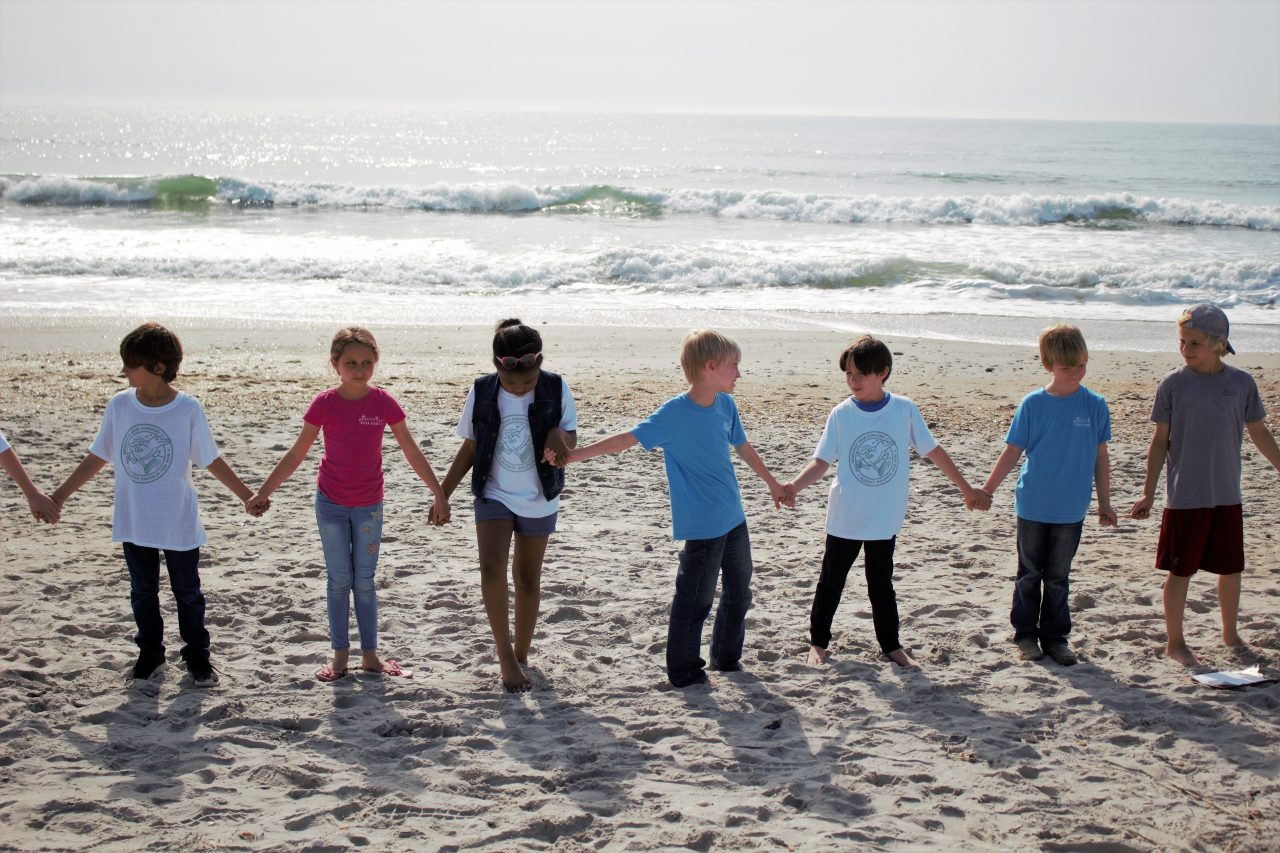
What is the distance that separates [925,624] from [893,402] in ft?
4.19

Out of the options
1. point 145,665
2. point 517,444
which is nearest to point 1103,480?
point 517,444

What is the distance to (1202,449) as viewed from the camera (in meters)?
4.65

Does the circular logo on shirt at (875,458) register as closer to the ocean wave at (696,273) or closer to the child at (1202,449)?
the child at (1202,449)

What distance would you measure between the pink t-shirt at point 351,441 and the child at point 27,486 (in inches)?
44.0

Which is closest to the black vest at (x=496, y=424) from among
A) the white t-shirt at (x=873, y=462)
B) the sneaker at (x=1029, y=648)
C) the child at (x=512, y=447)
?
the child at (x=512, y=447)

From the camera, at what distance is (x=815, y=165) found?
53125 millimetres

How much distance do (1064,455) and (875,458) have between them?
83 centimetres

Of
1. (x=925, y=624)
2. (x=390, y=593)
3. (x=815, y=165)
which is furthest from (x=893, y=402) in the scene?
(x=815, y=165)

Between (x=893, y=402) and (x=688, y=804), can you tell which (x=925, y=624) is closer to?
(x=893, y=402)

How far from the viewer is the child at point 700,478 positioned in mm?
4398

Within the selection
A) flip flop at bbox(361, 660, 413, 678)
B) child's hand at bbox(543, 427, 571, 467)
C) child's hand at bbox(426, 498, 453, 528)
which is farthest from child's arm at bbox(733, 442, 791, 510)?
flip flop at bbox(361, 660, 413, 678)

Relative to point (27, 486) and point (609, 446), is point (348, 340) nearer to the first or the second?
point (609, 446)

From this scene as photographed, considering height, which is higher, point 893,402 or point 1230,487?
point 893,402

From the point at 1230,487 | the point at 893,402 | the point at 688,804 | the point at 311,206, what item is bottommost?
the point at 688,804
